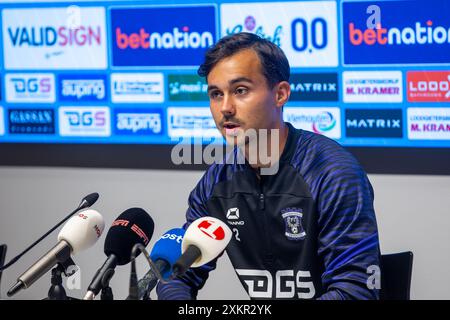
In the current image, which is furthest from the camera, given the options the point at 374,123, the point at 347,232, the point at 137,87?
the point at 137,87

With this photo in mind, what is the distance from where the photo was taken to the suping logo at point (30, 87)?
4.00 m

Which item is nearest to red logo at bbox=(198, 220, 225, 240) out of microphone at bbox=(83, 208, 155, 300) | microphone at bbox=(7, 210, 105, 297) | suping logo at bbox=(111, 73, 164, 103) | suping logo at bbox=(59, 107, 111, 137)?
microphone at bbox=(83, 208, 155, 300)

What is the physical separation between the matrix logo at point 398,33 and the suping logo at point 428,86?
53 millimetres

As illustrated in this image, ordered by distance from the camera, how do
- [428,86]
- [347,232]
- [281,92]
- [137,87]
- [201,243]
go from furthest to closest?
[137,87] < [428,86] < [281,92] < [347,232] < [201,243]

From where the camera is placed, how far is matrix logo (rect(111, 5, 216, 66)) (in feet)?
12.1

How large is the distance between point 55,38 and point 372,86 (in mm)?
1538

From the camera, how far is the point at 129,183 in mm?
4004

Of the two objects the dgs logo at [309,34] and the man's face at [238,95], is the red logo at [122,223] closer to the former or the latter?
the man's face at [238,95]

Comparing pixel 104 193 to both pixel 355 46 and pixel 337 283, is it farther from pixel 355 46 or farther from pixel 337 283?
pixel 337 283

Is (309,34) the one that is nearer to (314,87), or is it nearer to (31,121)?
(314,87)

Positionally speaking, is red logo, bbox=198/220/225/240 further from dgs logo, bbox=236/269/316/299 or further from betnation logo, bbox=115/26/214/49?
betnation logo, bbox=115/26/214/49

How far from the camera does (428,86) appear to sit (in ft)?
11.0

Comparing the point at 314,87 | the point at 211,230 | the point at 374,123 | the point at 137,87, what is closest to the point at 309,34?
the point at 314,87
